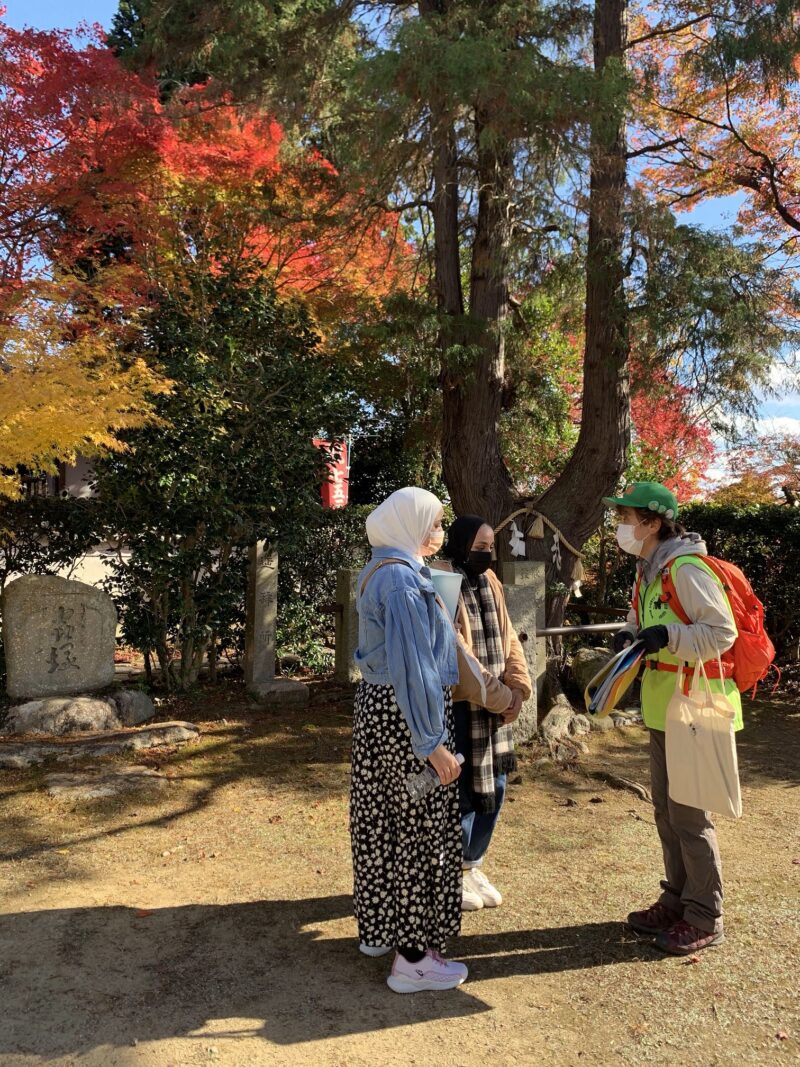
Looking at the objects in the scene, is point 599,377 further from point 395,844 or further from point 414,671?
point 395,844

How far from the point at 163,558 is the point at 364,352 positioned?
312 cm

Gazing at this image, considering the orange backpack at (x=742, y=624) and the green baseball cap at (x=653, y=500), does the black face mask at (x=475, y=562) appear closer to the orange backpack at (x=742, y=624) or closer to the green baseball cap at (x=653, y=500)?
the green baseball cap at (x=653, y=500)

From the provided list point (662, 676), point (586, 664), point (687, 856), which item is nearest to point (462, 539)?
point (662, 676)

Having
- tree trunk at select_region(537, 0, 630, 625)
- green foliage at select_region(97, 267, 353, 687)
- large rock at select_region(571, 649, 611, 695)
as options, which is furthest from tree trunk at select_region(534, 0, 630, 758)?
green foliage at select_region(97, 267, 353, 687)

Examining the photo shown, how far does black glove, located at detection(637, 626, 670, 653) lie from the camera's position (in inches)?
118

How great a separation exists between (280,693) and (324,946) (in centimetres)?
414

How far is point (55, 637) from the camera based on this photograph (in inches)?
254

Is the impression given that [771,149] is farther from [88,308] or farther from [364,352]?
[88,308]

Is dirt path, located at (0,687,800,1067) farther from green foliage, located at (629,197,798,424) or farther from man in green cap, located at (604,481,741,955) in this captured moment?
green foliage, located at (629,197,798,424)

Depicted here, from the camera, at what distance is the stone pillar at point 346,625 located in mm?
7895

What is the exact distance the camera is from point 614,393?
6.92 m

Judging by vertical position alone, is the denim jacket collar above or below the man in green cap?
above

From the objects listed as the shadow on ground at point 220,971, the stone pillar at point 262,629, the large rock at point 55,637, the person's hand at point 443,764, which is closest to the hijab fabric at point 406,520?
the person's hand at point 443,764

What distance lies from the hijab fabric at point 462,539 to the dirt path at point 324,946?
1.52 m
